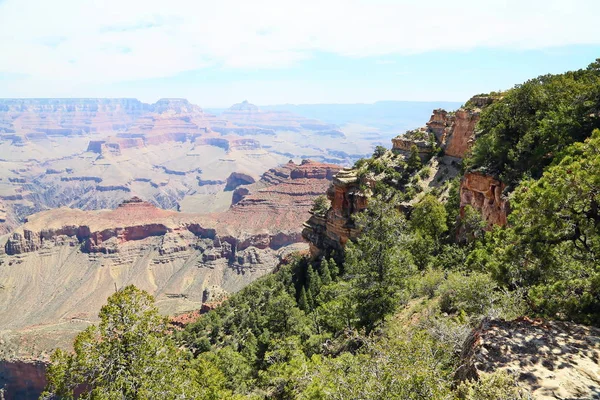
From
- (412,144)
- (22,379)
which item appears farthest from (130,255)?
(412,144)

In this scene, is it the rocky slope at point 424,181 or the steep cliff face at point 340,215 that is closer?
the rocky slope at point 424,181

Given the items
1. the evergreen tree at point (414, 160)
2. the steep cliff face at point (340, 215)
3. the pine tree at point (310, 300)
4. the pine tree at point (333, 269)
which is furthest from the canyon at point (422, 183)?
the pine tree at point (310, 300)

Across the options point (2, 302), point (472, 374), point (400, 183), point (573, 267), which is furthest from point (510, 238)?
point (2, 302)

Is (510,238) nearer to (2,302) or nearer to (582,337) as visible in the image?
(582,337)

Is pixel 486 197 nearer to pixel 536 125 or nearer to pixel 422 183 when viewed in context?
pixel 536 125

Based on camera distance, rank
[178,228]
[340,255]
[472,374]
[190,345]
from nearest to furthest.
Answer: [472,374]
[190,345]
[340,255]
[178,228]

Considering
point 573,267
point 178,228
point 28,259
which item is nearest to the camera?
point 573,267

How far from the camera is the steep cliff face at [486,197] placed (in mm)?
33781

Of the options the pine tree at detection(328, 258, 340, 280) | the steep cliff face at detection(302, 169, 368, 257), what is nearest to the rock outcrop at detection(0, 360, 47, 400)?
the steep cliff face at detection(302, 169, 368, 257)

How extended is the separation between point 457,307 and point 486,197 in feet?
61.1

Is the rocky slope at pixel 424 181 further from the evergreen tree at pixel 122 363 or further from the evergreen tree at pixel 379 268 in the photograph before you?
the evergreen tree at pixel 122 363

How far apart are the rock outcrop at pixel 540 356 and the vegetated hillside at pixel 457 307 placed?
47 mm

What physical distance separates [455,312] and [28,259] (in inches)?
7444

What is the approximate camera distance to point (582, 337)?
1280cm
